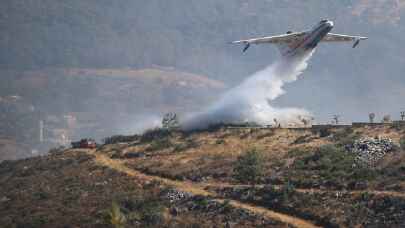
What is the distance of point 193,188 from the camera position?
295ft

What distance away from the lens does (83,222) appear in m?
81.8

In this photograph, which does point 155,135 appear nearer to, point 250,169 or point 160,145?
point 160,145

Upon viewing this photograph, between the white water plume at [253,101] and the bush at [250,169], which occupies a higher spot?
the white water plume at [253,101]

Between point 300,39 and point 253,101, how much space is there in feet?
71.5

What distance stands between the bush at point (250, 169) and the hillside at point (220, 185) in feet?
3.68

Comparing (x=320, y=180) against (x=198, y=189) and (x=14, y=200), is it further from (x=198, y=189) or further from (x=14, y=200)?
(x=14, y=200)

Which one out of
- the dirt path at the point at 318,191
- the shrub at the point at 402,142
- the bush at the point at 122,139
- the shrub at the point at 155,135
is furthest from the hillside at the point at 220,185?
the bush at the point at 122,139

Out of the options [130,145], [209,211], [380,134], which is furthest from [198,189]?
[130,145]

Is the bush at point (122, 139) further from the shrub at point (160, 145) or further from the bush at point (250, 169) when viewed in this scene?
the bush at point (250, 169)

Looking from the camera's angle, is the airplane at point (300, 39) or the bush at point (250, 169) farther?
the airplane at point (300, 39)

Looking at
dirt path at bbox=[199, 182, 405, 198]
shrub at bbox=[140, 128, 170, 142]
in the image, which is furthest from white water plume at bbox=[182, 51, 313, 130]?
dirt path at bbox=[199, 182, 405, 198]

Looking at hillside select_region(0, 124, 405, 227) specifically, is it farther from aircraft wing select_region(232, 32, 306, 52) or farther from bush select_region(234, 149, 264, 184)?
aircraft wing select_region(232, 32, 306, 52)

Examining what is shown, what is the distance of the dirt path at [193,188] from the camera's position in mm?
72875

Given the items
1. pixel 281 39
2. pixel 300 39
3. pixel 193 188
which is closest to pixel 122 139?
pixel 281 39
